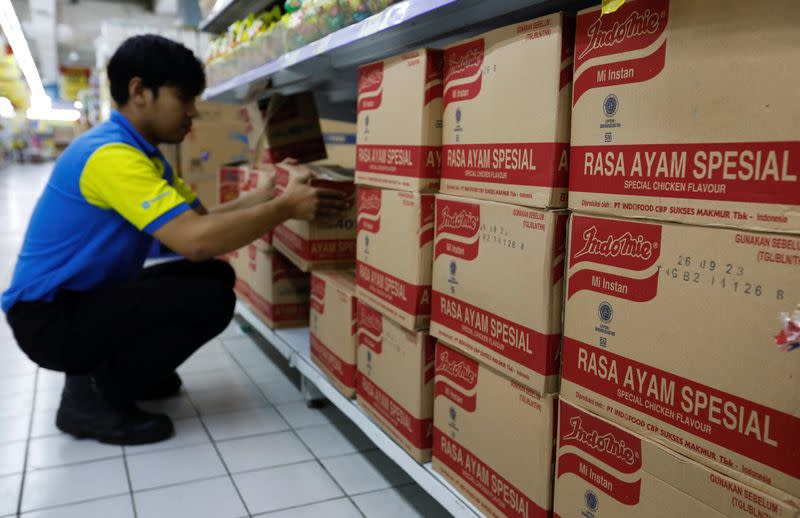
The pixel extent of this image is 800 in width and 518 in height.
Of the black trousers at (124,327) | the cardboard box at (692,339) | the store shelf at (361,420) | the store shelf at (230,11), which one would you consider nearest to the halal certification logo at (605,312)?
the cardboard box at (692,339)

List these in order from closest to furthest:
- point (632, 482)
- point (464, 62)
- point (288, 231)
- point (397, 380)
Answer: point (632, 482)
point (464, 62)
point (397, 380)
point (288, 231)

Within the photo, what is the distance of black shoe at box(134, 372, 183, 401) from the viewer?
7.72 ft

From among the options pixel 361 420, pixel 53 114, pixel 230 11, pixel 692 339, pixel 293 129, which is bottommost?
pixel 361 420

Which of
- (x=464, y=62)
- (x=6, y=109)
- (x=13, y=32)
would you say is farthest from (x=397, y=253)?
(x=6, y=109)

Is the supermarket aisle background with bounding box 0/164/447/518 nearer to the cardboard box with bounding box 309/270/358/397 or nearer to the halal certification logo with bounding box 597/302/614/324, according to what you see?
the cardboard box with bounding box 309/270/358/397

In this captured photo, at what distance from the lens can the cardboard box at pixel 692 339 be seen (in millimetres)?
765

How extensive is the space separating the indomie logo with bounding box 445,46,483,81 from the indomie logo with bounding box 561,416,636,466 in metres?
0.69

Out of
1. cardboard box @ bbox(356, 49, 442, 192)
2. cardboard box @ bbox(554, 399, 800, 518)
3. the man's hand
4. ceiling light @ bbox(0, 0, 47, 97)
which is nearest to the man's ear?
the man's hand

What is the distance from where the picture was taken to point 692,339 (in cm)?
86

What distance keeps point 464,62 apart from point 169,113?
1.15m

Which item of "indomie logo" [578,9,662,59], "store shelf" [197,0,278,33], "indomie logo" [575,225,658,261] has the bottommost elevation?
"indomie logo" [575,225,658,261]

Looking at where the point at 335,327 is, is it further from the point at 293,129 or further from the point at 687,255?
the point at 687,255

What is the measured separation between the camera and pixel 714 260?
2.72ft

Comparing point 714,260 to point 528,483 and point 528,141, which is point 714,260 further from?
point 528,483
